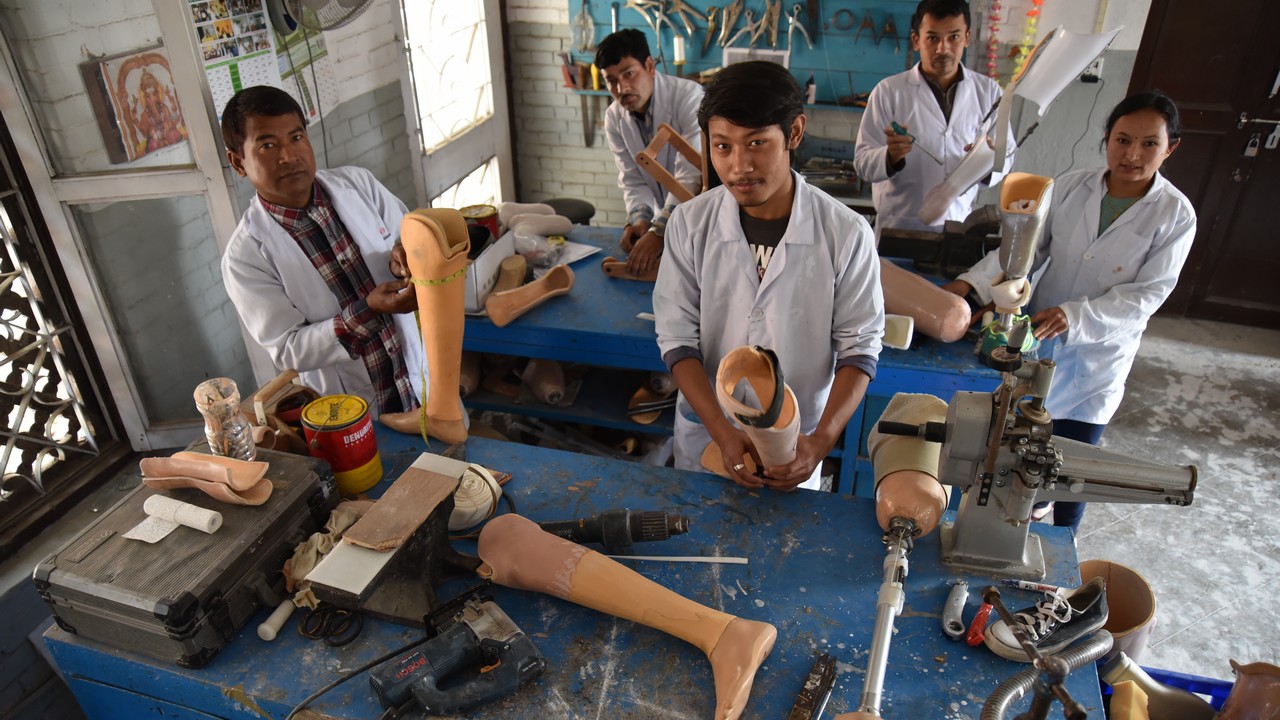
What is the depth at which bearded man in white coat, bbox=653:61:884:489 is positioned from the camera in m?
1.83

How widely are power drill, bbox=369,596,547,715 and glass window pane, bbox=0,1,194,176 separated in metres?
2.27

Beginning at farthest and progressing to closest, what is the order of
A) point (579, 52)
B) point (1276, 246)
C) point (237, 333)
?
1. point (579, 52)
2. point (1276, 246)
3. point (237, 333)

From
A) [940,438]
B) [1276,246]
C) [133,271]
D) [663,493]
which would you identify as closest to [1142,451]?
[1276,246]

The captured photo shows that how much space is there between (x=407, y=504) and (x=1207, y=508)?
11.5 ft

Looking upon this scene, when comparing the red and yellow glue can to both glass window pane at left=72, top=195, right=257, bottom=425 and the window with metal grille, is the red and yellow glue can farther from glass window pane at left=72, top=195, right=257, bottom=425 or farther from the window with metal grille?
the window with metal grille

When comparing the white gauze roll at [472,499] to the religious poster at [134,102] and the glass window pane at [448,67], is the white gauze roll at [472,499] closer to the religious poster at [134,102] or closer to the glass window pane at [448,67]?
the religious poster at [134,102]

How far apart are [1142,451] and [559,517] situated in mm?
3328

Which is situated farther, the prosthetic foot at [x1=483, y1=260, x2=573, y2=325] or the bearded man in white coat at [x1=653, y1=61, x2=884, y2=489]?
the prosthetic foot at [x1=483, y1=260, x2=573, y2=325]

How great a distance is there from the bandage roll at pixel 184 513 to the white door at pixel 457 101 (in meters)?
2.98

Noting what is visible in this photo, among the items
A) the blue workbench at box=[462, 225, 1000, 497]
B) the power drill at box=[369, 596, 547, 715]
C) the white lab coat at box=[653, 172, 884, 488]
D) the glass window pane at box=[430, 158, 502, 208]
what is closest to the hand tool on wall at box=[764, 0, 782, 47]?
the glass window pane at box=[430, 158, 502, 208]

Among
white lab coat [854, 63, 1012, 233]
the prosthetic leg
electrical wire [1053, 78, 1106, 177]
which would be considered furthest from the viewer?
electrical wire [1053, 78, 1106, 177]

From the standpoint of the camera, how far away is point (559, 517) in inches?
73.6

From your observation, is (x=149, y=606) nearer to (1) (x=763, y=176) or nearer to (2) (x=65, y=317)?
(1) (x=763, y=176)

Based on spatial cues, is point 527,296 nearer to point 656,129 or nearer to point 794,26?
point 656,129
